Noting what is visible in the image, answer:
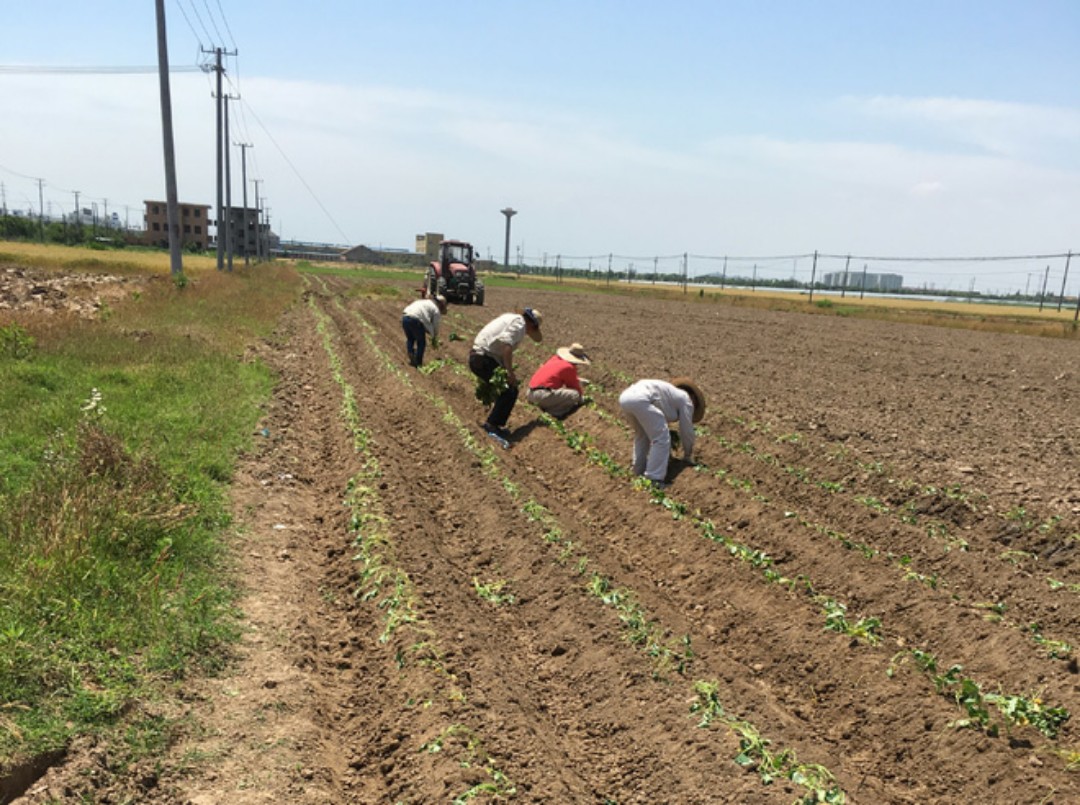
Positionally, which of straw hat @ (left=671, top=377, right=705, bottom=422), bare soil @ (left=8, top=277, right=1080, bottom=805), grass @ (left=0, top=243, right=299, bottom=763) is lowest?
bare soil @ (left=8, top=277, right=1080, bottom=805)

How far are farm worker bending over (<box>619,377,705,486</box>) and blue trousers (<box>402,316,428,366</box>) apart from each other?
20.4 feet

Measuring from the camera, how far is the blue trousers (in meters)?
12.8

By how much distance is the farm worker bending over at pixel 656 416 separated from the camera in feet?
23.8

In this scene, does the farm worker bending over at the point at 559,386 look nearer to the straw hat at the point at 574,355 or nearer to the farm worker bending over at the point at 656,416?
the straw hat at the point at 574,355

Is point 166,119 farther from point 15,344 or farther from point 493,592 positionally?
point 493,592

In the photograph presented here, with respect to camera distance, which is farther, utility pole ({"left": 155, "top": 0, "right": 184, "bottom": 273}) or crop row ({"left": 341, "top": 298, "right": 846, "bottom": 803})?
utility pole ({"left": 155, "top": 0, "right": 184, "bottom": 273})

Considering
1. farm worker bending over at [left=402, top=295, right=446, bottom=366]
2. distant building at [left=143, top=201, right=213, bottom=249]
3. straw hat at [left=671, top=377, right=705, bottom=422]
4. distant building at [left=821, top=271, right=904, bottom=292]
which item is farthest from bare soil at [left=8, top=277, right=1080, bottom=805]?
distant building at [left=143, top=201, right=213, bottom=249]

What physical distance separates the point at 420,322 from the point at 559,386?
403cm

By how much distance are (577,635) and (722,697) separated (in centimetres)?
101

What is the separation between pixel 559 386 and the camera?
963 centimetres

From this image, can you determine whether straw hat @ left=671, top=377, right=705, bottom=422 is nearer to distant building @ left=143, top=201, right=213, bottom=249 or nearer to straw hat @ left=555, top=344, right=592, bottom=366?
straw hat @ left=555, top=344, right=592, bottom=366

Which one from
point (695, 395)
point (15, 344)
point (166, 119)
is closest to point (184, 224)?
point (166, 119)

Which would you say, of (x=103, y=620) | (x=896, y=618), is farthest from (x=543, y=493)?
(x=103, y=620)

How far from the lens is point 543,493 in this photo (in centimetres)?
737
